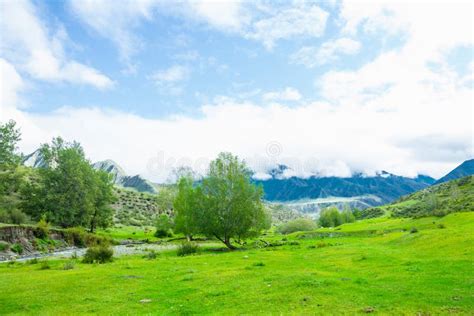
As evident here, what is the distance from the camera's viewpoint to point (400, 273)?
24.4m

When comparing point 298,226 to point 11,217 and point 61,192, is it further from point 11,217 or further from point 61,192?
point 11,217

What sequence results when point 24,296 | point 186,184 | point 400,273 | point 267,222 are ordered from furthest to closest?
point 186,184
point 267,222
point 400,273
point 24,296

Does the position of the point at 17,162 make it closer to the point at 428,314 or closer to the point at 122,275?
the point at 122,275

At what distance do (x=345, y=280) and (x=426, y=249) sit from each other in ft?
54.8

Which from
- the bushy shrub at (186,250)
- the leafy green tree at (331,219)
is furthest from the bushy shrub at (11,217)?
the leafy green tree at (331,219)

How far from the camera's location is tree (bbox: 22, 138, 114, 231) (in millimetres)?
86500

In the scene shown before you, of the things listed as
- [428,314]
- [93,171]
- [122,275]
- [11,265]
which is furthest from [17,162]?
[428,314]

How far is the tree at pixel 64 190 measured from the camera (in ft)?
284

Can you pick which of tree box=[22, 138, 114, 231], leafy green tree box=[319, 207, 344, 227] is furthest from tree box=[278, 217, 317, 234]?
tree box=[22, 138, 114, 231]

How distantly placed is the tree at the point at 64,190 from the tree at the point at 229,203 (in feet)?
133

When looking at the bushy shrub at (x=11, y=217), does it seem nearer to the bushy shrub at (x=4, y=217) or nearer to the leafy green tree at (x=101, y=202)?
the bushy shrub at (x=4, y=217)

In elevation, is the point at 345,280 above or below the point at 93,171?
below

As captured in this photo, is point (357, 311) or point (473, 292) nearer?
point (357, 311)

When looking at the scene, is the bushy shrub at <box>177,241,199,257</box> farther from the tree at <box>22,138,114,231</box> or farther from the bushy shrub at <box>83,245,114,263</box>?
the tree at <box>22,138,114,231</box>
